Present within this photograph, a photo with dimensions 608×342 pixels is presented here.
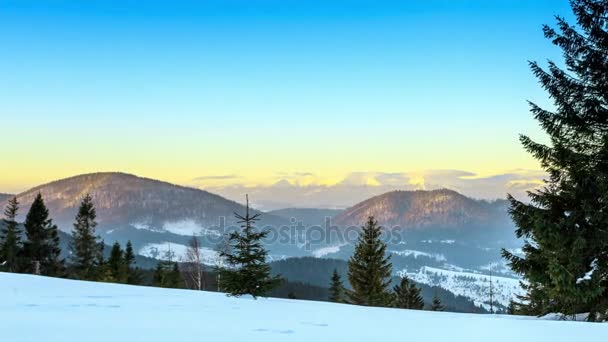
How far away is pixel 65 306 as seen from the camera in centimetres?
751

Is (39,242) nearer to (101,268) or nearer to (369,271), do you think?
(101,268)

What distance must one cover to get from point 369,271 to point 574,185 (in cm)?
2498

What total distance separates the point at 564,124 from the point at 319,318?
8897 millimetres

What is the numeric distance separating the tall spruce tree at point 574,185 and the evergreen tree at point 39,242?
3881 cm

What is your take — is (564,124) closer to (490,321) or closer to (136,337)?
(490,321)

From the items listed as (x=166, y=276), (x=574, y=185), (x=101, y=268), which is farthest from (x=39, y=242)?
(x=574, y=185)

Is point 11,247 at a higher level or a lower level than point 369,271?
higher

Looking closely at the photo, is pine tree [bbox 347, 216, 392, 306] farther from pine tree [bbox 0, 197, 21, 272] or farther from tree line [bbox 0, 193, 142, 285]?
pine tree [bbox 0, 197, 21, 272]

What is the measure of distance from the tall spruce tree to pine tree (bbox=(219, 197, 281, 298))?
739 cm

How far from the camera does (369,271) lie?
35500mm

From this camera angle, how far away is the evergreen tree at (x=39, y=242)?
38.8m

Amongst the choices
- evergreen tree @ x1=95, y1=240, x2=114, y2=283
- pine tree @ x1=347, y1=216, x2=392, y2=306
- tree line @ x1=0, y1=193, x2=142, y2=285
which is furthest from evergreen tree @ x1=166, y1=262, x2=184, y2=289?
pine tree @ x1=347, y1=216, x2=392, y2=306

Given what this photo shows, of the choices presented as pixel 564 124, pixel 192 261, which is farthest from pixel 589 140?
pixel 192 261

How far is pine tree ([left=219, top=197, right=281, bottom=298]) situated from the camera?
559 inches
